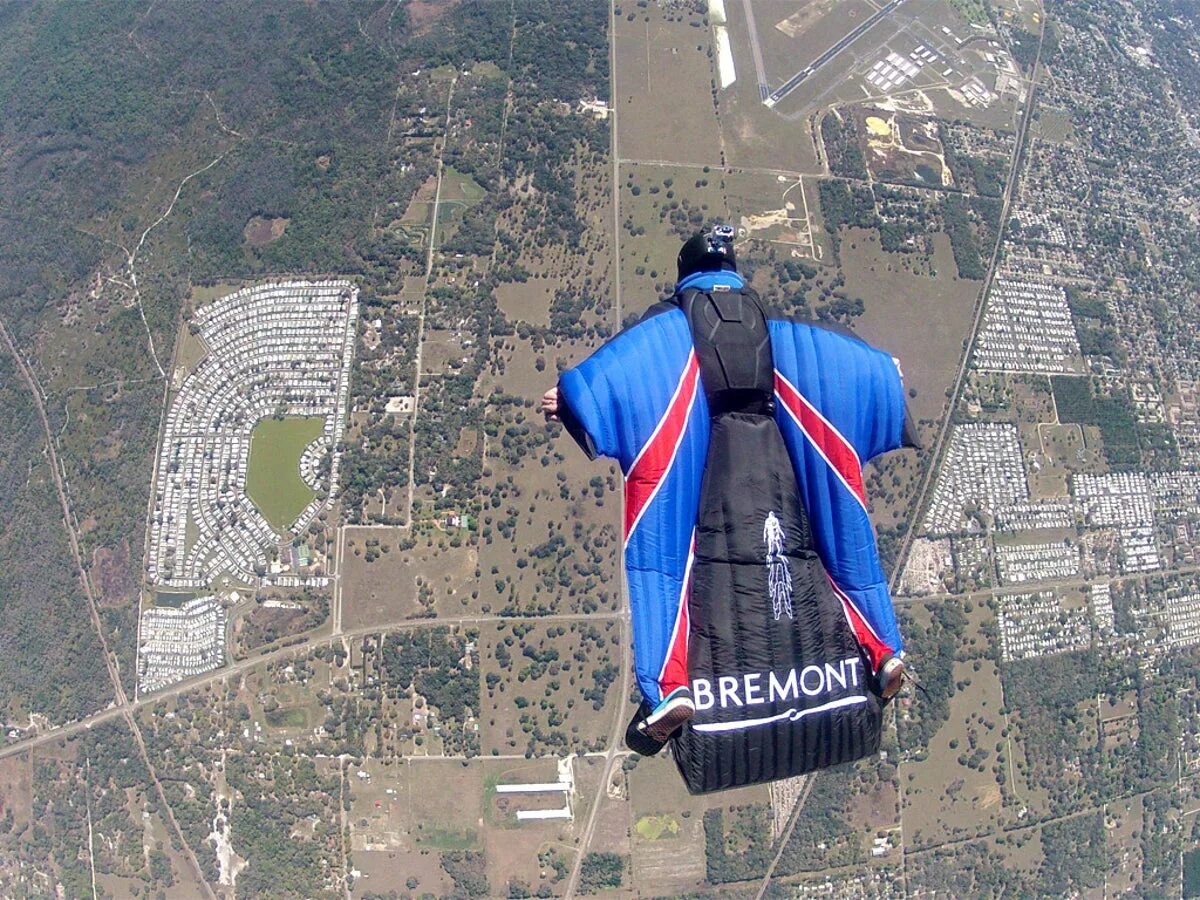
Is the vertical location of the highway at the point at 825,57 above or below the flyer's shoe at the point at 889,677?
above

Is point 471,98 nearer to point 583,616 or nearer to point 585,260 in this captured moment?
point 585,260

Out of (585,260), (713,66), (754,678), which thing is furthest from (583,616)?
(713,66)

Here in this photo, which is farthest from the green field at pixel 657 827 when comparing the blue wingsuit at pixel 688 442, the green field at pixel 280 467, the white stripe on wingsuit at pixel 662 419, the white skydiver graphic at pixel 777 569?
the white stripe on wingsuit at pixel 662 419

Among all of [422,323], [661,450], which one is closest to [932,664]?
[661,450]

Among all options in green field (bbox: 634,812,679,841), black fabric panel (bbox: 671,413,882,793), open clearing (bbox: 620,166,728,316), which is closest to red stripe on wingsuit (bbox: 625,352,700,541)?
black fabric panel (bbox: 671,413,882,793)

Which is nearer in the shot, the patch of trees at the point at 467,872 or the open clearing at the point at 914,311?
the patch of trees at the point at 467,872

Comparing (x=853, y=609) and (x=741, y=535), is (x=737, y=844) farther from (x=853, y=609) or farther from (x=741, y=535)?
(x=741, y=535)

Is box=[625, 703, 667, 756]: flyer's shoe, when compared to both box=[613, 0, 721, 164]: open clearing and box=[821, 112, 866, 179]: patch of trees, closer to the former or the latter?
box=[613, 0, 721, 164]: open clearing

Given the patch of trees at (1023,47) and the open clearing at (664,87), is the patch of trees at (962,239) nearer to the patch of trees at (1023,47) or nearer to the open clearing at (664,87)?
the patch of trees at (1023,47)
